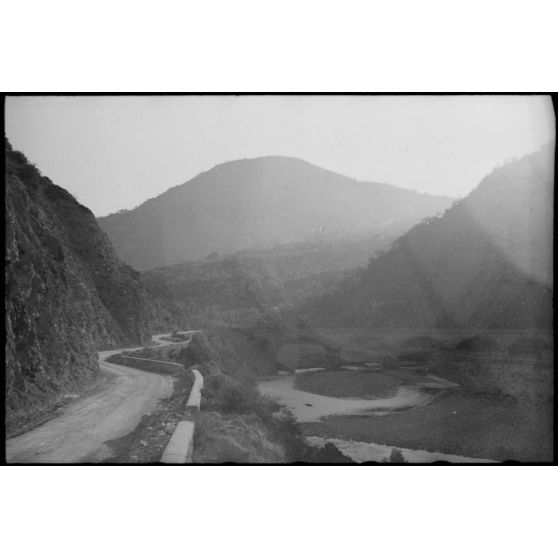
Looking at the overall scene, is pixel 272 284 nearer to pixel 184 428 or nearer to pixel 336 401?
pixel 336 401

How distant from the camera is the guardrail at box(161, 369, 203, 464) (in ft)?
13.6

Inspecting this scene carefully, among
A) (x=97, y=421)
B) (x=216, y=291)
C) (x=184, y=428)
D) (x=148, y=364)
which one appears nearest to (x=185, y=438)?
(x=184, y=428)

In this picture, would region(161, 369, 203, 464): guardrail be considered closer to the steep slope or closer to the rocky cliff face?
the steep slope

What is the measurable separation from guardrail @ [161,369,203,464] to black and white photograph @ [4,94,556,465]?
28 millimetres

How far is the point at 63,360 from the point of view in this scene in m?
4.91

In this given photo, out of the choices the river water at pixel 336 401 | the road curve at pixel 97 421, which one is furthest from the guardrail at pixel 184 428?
the river water at pixel 336 401

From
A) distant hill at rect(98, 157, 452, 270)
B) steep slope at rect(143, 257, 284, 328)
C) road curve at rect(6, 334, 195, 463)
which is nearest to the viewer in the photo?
road curve at rect(6, 334, 195, 463)

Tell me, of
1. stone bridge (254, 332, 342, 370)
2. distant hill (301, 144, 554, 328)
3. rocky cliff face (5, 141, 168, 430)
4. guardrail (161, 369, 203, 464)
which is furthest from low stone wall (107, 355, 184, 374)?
distant hill (301, 144, 554, 328)

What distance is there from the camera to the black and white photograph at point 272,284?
464cm

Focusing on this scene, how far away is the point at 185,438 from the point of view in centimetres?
434

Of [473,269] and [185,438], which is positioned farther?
[473,269]

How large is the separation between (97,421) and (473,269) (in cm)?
491

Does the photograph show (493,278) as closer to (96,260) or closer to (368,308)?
(368,308)
